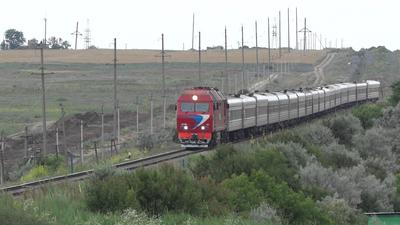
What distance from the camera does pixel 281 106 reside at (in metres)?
56.2

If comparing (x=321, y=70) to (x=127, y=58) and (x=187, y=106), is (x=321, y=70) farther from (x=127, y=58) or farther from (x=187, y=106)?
(x=187, y=106)

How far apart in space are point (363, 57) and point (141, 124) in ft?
350

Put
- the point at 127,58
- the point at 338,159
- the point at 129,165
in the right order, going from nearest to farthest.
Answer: the point at 129,165 → the point at 338,159 → the point at 127,58

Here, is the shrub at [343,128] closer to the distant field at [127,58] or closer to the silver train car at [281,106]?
the silver train car at [281,106]

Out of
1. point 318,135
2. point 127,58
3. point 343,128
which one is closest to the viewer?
point 318,135

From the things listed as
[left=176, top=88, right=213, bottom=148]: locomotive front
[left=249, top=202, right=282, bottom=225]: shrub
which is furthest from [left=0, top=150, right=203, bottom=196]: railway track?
[left=249, top=202, right=282, bottom=225]: shrub

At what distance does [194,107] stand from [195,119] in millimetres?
583

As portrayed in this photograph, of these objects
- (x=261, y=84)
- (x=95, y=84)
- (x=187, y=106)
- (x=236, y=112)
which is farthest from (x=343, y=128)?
(x=95, y=84)

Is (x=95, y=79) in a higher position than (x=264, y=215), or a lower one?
lower

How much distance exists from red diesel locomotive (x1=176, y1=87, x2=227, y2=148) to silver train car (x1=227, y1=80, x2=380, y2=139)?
9.99 feet

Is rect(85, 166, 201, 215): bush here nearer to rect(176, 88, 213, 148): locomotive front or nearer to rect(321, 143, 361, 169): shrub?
rect(321, 143, 361, 169): shrub

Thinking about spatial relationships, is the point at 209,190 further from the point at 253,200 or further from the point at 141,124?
the point at 141,124

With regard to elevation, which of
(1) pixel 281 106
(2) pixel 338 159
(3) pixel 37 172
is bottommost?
(2) pixel 338 159

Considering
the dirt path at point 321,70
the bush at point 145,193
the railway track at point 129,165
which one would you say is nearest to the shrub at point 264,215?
the bush at point 145,193
